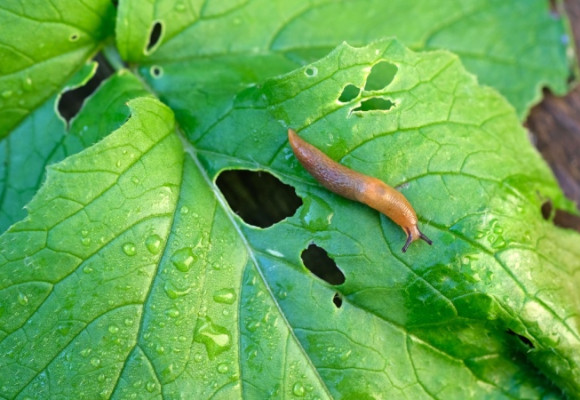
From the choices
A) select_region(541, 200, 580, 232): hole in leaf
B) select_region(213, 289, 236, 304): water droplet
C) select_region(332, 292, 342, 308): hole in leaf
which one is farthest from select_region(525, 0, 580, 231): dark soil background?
select_region(213, 289, 236, 304): water droplet

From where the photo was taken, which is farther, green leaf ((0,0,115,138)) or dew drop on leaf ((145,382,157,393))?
green leaf ((0,0,115,138))

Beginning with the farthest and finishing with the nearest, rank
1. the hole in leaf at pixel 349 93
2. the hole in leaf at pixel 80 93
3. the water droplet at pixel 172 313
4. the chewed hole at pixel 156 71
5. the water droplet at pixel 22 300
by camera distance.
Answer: the hole in leaf at pixel 80 93
the chewed hole at pixel 156 71
the hole in leaf at pixel 349 93
the water droplet at pixel 172 313
the water droplet at pixel 22 300

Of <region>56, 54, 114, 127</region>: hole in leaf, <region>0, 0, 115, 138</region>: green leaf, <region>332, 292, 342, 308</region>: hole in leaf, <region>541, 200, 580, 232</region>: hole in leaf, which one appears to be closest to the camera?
<region>332, 292, 342, 308</region>: hole in leaf

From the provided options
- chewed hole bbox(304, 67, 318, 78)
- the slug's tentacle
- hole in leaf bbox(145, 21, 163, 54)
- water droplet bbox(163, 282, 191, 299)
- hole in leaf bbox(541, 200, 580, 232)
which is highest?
hole in leaf bbox(145, 21, 163, 54)

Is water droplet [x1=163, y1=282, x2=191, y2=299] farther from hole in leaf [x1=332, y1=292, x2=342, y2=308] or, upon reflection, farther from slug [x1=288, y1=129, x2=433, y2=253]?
slug [x1=288, y1=129, x2=433, y2=253]

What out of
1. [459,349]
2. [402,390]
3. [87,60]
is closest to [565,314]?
[459,349]

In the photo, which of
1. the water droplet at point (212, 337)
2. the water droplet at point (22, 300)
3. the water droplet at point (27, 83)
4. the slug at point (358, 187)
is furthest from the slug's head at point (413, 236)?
the water droplet at point (27, 83)

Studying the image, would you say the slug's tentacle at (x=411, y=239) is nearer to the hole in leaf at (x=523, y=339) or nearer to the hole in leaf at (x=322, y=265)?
the hole in leaf at (x=322, y=265)
